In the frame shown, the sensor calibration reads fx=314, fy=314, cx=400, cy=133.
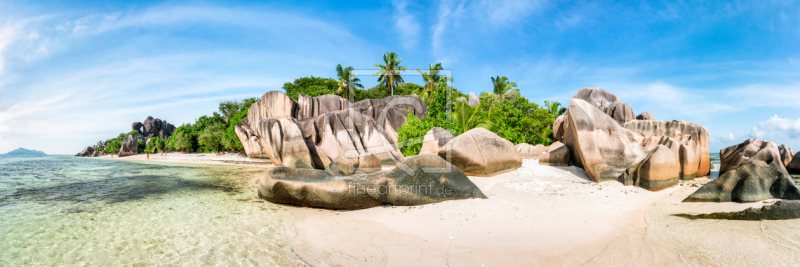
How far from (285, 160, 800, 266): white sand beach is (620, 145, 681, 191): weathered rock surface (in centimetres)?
55

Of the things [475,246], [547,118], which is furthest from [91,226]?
[547,118]

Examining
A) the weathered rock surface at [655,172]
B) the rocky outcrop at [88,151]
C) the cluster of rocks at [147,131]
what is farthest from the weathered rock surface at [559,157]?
the rocky outcrop at [88,151]

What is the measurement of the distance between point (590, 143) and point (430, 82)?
23.3m

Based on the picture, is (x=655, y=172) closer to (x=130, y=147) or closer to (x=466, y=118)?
(x=466, y=118)

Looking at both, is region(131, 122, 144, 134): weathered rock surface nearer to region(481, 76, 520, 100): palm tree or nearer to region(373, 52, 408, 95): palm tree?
region(373, 52, 408, 95): palm tree

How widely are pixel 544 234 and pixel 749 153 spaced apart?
553 inches

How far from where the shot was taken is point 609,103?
25.9 meters

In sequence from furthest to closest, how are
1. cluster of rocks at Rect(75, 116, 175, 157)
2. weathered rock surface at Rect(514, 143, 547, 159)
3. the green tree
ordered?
cluster of rocks at Rect(75, 116, 175, 157) < the green tree < weathered rock surface at Rect(514, 143, 547, 159)

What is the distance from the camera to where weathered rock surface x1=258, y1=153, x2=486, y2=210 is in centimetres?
643

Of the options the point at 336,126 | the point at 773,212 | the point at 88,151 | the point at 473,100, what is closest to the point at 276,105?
the point at 336,126

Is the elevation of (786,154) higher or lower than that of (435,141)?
lower

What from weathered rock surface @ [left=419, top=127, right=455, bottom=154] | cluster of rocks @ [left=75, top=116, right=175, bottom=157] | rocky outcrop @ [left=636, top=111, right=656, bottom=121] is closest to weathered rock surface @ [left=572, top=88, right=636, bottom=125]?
rocky outcrop @ [left=636, top=111, right=656, bottom=121]

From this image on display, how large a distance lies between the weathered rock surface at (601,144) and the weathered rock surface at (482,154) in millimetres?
1892

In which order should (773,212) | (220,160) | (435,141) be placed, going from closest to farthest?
(773,212), (435,141), (220,160)
